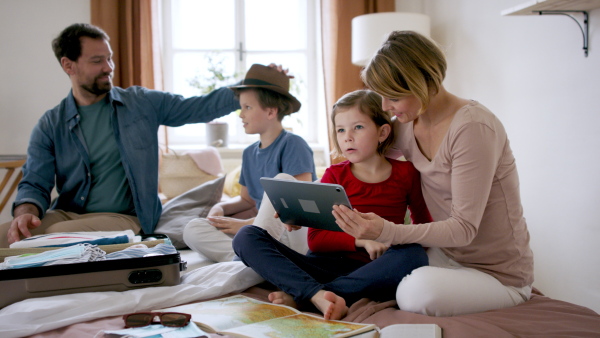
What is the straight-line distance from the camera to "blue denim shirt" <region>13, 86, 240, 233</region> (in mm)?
2389

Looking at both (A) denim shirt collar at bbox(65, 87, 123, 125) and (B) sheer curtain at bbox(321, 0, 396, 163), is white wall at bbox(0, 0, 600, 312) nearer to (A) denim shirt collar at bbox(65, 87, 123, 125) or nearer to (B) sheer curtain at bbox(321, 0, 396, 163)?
(B) sheer curtain at bbox(321, 0, 396, 163)

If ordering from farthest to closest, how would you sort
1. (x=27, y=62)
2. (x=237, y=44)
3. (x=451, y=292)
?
(x=237, y=44)
(x=27, y=62)
(x=451, y=292)

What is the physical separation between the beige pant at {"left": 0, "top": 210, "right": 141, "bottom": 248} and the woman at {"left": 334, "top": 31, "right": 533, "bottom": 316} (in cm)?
129

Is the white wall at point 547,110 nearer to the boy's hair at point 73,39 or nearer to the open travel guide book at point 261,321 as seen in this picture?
the open travel guide book at point 261,321

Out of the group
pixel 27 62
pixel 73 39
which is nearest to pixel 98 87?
pixel 73 39

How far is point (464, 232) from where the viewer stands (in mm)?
1355

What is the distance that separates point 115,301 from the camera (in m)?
1.41

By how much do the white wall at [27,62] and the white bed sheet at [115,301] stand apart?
2693 millimetres

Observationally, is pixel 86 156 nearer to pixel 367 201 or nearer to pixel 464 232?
pixel 367 201

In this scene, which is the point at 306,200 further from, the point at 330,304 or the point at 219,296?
the point at 219,296

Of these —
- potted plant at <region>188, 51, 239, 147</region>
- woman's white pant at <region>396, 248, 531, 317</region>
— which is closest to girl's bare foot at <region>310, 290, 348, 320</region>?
woman's white pant at <region>396, 248, 531, 317</region>

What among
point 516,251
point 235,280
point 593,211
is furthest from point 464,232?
point 593,211

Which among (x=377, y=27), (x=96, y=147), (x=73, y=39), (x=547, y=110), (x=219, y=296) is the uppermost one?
(x=377, y=27)

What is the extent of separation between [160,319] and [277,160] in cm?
97
